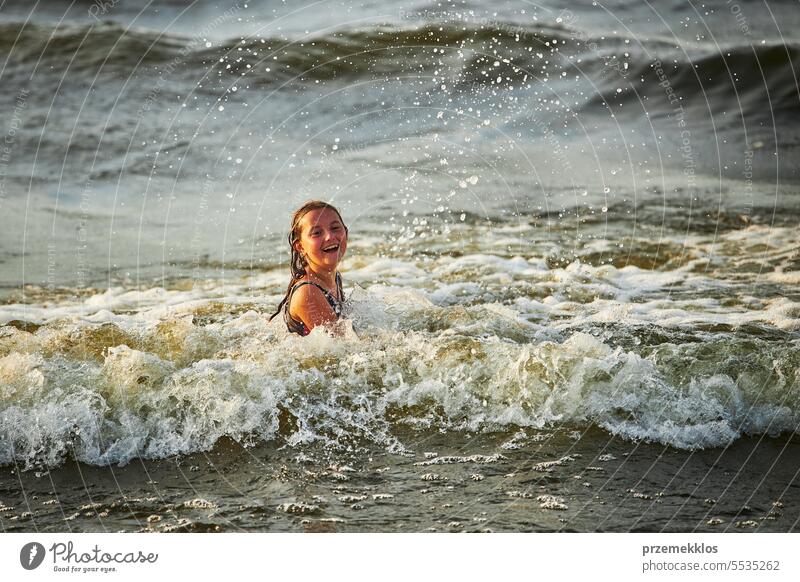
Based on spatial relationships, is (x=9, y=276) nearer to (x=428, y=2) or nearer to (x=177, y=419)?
(x=177, y=419)

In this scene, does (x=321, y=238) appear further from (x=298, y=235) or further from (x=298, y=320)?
(x=298, y=320)

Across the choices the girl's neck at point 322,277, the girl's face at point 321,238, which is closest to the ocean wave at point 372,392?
the girl's neck at point 322,277

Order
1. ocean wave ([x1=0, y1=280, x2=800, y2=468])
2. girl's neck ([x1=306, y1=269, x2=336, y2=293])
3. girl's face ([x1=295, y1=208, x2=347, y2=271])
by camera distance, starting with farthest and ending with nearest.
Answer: girl's neck ([x1=306, y1=269, x2=336, y2=293])
girl's face ([x1=295, y1=208, x2=347, y2=271])
ocean wave ([x1=0, y1=280, x2=800, y2=468])

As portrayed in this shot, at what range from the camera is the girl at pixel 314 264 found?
4133mm

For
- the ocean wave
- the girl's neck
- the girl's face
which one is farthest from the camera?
the girl's neck

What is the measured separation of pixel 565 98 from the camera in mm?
5785

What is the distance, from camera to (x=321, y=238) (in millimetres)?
4145
